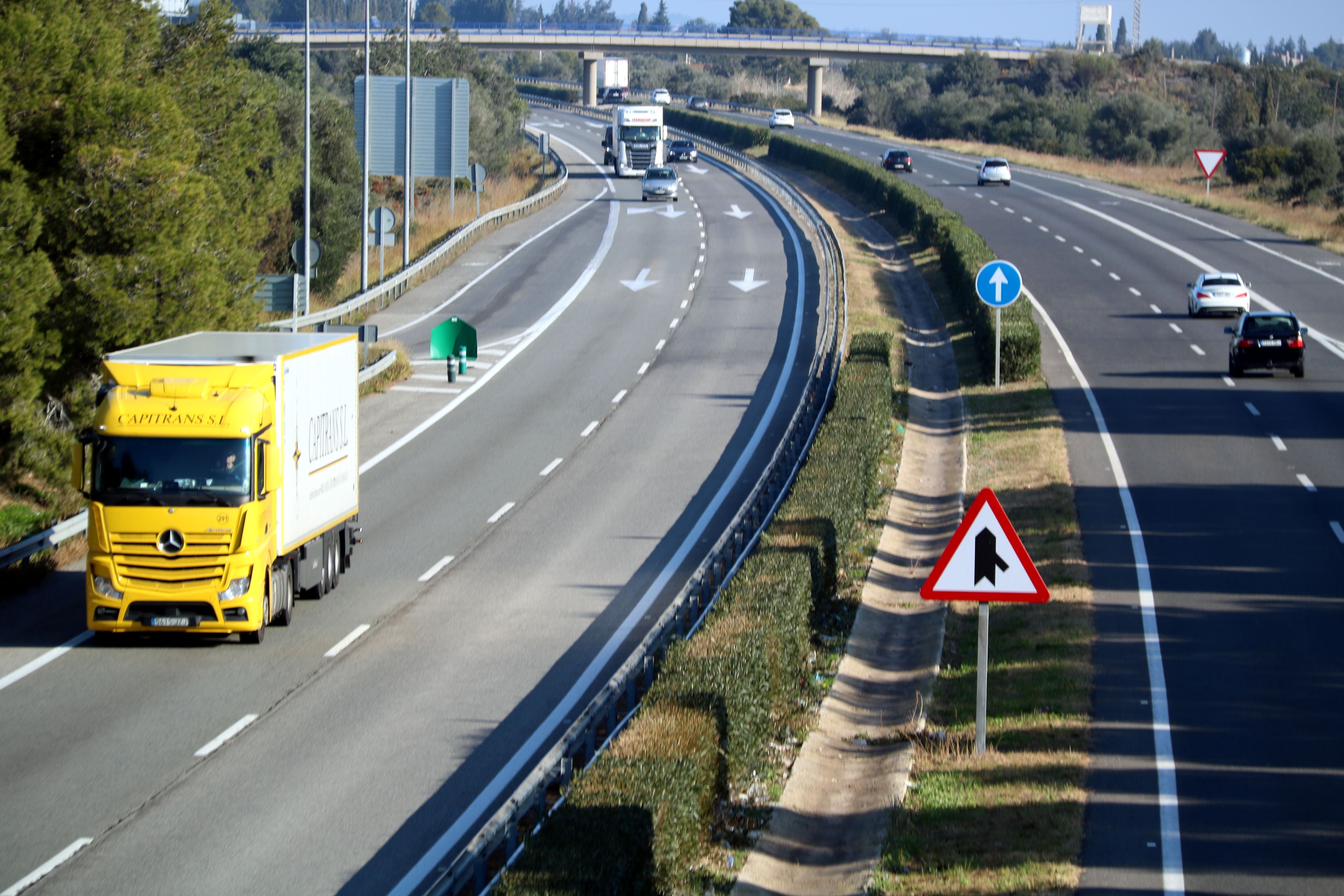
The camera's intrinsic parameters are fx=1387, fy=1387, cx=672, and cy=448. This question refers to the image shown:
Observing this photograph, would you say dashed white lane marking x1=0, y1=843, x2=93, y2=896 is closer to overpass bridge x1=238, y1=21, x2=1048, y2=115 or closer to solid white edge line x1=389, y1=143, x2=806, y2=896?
solid white edge line x1=389, y1=143, x2=806, y2=896

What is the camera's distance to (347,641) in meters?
15.6

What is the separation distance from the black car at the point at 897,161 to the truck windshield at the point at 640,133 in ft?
41.4

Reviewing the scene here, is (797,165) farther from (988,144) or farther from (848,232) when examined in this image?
(988,144)

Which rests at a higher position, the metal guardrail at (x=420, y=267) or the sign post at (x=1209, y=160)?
the sign post at (x=1209, y=160)

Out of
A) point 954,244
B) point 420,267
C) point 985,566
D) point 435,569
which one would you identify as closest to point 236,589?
point 435,569

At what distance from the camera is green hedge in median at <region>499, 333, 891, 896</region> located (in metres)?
8.48

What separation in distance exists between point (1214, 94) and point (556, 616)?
11039cm

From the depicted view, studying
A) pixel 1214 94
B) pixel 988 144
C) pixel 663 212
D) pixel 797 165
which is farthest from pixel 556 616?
pixel 1214 94

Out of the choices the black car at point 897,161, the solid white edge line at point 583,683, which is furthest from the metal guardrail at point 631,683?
the black car at point 897,161

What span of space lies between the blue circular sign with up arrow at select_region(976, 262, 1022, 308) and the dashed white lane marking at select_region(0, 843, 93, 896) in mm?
20226

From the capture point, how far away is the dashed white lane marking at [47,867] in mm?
9898

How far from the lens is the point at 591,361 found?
3331 centimetres

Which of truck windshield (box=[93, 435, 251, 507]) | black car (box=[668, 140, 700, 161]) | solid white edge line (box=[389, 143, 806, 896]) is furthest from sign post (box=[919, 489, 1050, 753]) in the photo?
black car (box=[668, 140, 700, 161])

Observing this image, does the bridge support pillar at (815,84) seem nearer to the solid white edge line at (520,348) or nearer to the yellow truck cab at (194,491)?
the solid white edge line at (520,348)
